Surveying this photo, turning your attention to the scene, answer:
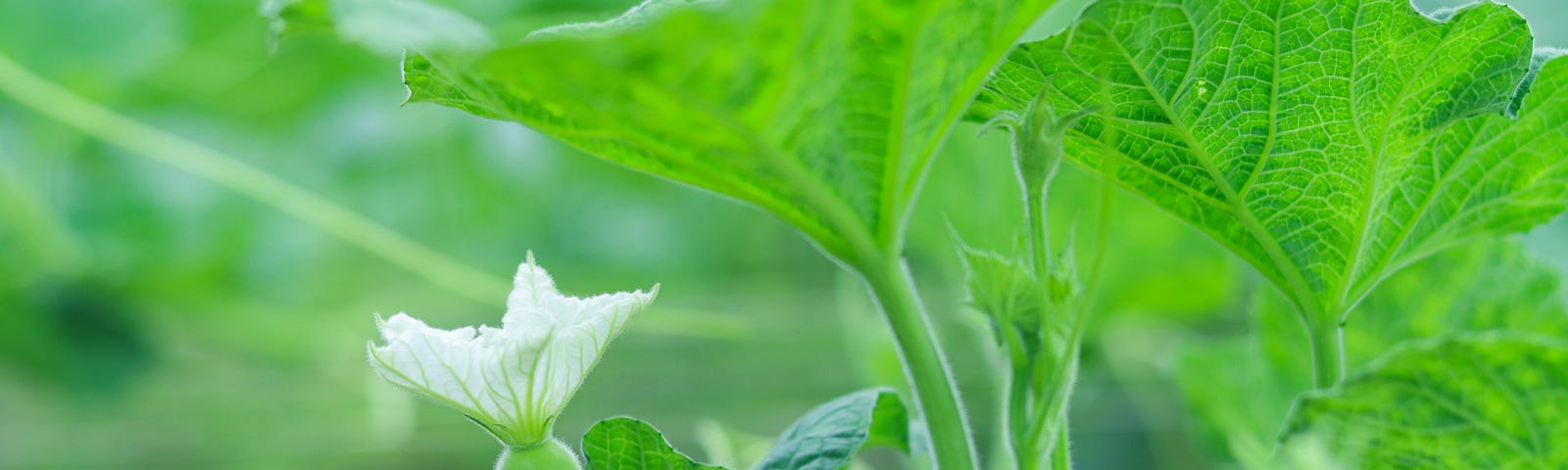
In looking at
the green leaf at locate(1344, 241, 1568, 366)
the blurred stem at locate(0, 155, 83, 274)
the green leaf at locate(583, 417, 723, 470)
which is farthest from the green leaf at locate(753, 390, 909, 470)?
the blurred stem at locate(0, 155, 83, 274)

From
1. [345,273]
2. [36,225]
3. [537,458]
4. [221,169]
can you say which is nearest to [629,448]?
[537,458]

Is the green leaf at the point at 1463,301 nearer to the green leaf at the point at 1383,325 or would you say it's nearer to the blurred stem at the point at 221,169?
the green leaf at the point at 1383,325

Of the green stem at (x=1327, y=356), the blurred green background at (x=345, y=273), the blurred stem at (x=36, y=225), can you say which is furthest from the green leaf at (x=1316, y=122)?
the blurred stem at (x=36, y=225)

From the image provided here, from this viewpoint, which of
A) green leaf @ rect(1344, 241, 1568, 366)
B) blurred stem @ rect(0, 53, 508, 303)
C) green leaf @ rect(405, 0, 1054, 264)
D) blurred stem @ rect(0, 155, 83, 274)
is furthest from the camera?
blurred stem @ rect(0, 155, 83, 274)

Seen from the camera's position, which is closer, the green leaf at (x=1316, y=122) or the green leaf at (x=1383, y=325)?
the green leaf at (x=1316, y=122)

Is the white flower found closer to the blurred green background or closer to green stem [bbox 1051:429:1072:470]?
green stem [bbox 1051:429:1072:470]

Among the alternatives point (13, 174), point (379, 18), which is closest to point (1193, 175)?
point (379, 18)

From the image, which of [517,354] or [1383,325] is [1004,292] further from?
[1383,325]
